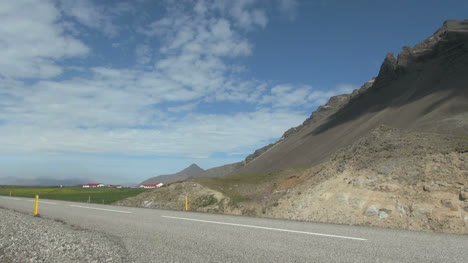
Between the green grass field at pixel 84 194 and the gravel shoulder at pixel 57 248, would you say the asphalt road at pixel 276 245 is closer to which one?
the gravel shoulder at pixel 57 248

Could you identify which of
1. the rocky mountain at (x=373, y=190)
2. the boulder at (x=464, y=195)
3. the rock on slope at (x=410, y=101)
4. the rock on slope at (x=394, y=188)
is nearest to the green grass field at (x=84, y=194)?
the rocky mountain at (x=373, y=190)

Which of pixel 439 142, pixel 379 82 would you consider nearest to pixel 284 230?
pixel 439 142

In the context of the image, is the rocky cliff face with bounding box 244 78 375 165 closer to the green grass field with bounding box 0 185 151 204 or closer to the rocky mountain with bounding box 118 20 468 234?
the green grass field with bounding box 0 185 151 204

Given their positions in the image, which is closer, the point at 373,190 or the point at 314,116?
the point at 373,190

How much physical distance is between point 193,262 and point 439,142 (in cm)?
1943

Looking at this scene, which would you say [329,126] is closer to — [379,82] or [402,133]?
[379,82]

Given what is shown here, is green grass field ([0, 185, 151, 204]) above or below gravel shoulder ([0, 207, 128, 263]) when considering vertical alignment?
below

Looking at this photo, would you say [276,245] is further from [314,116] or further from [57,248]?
[314,116]

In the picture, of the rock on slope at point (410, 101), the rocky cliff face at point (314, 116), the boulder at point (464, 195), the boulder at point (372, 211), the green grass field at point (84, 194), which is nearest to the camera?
the boulder at point (464, 195)

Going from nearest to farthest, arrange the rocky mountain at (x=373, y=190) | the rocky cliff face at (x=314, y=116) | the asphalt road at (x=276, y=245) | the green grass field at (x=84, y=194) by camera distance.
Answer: the asphalt road at (x=276, y=245) < the rocky mountain at (x=373, y=190) < the green grass field at (x=84, y=194) < the rocky cliff face at (x=314, y=116)

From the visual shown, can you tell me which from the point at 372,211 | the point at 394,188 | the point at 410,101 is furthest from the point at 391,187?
the point at 410,101

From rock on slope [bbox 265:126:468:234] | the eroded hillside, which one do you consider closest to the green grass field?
the eroded hillside

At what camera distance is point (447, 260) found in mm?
6453

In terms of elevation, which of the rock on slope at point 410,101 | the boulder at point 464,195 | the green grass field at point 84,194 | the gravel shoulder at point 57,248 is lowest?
the green grass field at point 84,194
